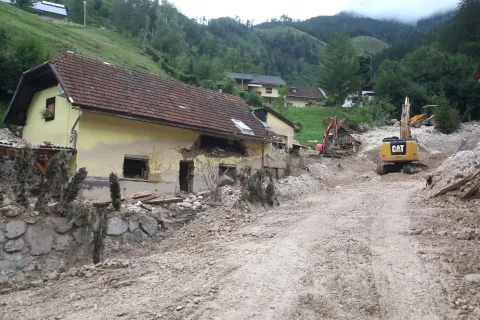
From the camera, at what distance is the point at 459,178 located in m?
11.6

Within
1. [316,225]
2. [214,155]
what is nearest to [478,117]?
[214,155]

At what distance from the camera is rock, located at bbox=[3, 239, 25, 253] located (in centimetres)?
929

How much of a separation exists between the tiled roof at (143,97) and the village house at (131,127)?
0.04 m

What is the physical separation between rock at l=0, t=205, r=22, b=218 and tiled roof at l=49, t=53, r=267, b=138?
187 inches

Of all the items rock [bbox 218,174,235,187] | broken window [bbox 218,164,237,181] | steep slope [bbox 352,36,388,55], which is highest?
steep slope [bbox 352,36,388,55]

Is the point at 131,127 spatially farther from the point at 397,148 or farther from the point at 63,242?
the point at 397,148

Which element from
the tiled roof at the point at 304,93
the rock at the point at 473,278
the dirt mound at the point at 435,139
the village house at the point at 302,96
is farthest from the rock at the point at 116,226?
the tiled roof at the point at 304,93

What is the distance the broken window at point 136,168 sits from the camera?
15633 mm

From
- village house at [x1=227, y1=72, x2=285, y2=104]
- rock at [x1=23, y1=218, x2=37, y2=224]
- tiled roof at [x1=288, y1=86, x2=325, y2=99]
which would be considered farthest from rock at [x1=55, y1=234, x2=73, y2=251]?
tiled roof at [x1=288, y1=86, x2=325, y2=99]

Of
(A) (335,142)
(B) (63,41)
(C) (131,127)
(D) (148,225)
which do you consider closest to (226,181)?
(C) (131,127)

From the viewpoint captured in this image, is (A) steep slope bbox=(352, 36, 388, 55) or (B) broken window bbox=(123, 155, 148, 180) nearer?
(B) broken window bbox=(123, 155, 148, 180)

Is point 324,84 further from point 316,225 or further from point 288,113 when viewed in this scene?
point 316,225

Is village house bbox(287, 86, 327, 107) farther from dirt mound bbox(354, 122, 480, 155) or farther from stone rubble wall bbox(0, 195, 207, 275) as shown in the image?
stone rubble wall bbox(0, 195, 207, 275)

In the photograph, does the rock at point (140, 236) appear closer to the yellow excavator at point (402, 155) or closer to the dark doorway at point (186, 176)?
the dark doorway at point (186, 176)
